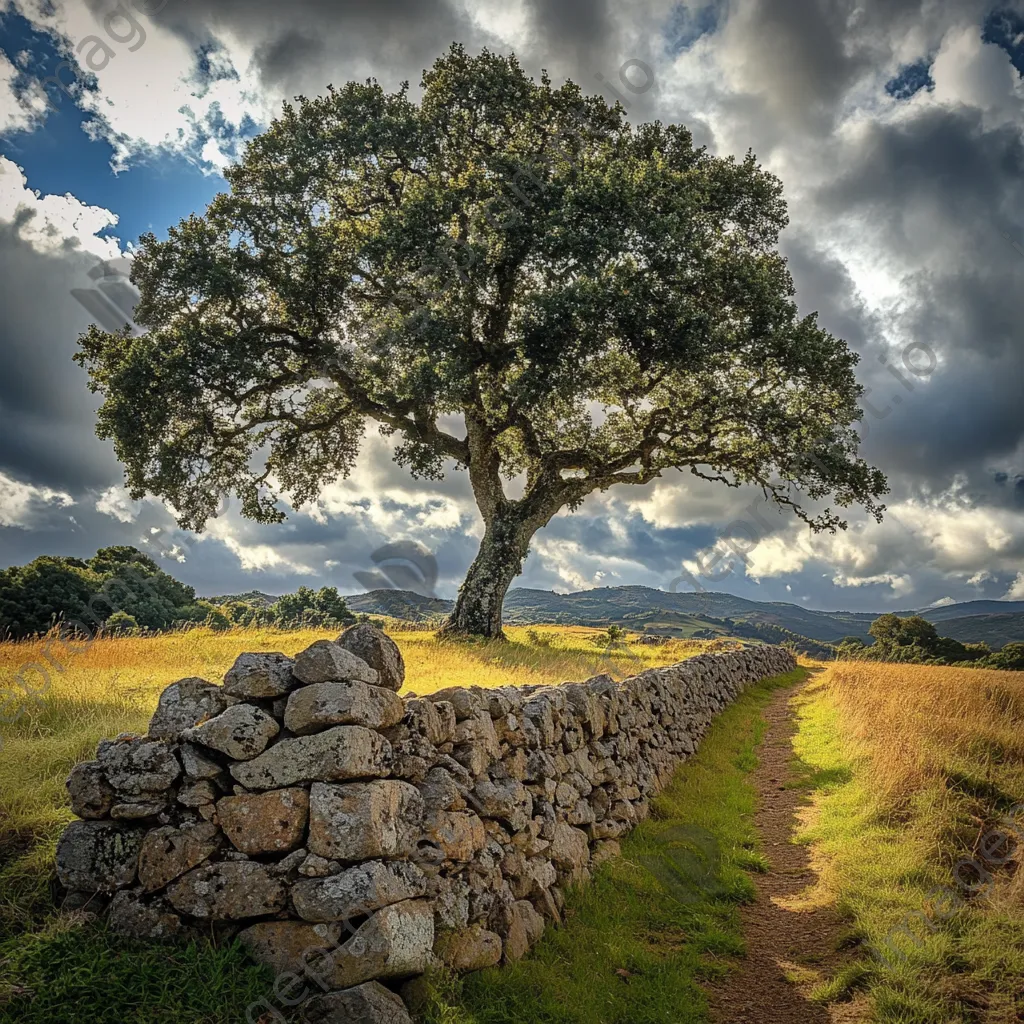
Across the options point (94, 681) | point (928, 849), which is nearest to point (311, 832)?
point (94, 681)

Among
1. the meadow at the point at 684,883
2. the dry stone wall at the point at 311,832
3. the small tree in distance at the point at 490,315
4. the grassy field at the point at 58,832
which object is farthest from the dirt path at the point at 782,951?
the small tree in distance at the point at 490,315

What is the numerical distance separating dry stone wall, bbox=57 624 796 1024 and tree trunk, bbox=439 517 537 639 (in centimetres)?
Result: 1681

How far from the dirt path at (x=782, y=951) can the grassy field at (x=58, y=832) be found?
448 cm

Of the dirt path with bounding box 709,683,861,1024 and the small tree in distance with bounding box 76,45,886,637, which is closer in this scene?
the dirt path with bounding box 709,683,861,1024

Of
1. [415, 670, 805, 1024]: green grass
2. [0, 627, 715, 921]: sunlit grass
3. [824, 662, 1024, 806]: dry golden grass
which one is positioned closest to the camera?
[415, 670, 805, 1024]: green grass

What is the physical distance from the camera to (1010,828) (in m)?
8.09

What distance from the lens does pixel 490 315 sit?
23031mm

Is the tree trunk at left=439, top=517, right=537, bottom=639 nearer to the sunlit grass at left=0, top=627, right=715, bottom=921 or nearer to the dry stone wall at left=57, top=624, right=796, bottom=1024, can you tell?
the sunlit grass at left=0, top=627, right=715, bottom=921

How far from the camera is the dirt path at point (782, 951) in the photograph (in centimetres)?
573

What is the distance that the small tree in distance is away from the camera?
63.1 ft

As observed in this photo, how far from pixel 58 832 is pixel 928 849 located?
9479 mm

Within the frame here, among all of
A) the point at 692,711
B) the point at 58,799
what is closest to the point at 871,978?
the point at 58,799

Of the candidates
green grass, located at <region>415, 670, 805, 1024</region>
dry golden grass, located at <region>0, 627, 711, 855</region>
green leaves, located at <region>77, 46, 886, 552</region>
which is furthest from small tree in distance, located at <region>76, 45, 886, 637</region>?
green grass, located at <region>415, 670, 805, 1024</region>

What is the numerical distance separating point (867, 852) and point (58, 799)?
9.44 m
